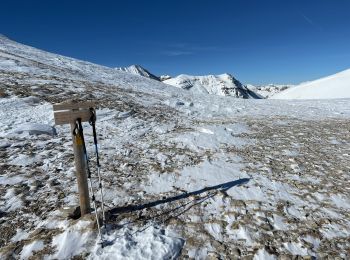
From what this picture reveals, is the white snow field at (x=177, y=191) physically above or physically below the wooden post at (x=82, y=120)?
below

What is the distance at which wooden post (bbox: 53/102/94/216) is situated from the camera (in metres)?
5.29

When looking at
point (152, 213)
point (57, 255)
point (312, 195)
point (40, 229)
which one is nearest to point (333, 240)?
point (312, 195)

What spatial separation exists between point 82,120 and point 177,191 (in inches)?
125

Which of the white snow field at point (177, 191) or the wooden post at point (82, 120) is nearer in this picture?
the white snow field at point (177, 191)

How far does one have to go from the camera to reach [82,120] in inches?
217

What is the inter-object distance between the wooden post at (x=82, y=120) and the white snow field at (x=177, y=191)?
45 cm

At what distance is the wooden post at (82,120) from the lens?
5.29 m

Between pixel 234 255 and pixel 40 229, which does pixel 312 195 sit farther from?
pixel 40 229

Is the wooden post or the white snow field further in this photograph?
the wooden post

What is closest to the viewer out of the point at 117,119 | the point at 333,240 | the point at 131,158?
the point at 333,240

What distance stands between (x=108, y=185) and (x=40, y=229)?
7.08 feet

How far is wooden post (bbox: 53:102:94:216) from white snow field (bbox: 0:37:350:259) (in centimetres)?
45

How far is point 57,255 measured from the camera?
4.91m

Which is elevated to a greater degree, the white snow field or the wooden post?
the wooden post
